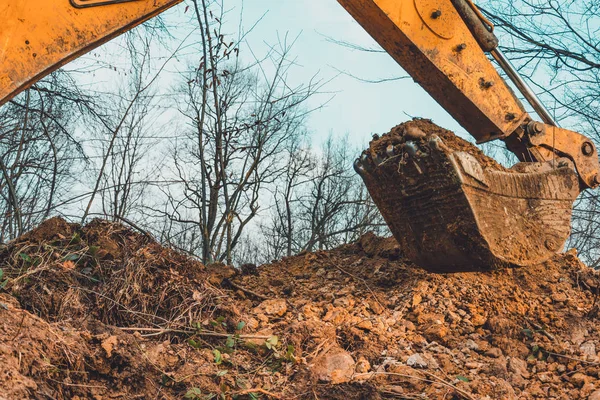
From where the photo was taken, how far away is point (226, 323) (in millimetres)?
4102

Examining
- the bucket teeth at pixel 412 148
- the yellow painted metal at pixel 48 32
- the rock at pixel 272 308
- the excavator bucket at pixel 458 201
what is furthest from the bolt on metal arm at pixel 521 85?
the yellow painted metal at pixel 48 32

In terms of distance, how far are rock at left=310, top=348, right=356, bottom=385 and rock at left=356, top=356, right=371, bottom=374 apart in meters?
0.03

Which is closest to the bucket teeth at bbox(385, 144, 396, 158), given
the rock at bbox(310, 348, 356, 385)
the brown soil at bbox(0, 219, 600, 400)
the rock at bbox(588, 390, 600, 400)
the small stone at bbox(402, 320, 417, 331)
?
the brown soil at bbox(0, 219, 600, 400)

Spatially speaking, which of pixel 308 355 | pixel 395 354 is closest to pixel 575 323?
pixel 395 354

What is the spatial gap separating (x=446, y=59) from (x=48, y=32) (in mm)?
2755

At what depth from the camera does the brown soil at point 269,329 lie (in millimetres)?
3279

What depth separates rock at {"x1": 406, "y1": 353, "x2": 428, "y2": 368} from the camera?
12.6 feet

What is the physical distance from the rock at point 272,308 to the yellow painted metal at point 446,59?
6.35 ft

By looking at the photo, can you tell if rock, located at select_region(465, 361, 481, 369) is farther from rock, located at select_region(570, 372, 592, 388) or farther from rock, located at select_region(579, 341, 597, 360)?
rock, located at select_region(579, 341, 597, 360)

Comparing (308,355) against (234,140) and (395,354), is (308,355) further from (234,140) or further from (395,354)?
(234,140)

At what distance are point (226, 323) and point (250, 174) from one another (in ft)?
11.2

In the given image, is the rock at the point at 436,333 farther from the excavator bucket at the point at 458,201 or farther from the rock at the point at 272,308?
the rock at the point at 272,308

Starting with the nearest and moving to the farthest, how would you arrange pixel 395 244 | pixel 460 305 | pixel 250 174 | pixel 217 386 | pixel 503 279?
pixel 217 386 → pixel 460 305 → pixel 503 279 → pixel 395 244 → pixel 250 174

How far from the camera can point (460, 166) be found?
4.24 metres
